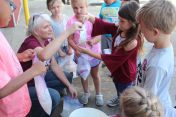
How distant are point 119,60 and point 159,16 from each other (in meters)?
Result: 0.88

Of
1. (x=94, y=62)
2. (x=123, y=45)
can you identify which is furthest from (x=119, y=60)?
(x=94, y=62)

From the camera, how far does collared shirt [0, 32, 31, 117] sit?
2.02 meters

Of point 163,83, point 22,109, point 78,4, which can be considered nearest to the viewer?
point 163,83

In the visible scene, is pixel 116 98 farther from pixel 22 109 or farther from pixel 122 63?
pixel 22 109

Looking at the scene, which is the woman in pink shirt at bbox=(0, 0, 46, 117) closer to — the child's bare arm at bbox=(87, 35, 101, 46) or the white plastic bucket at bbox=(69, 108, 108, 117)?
the white plastic bucket at bbox=(69, 108, 108, 117)

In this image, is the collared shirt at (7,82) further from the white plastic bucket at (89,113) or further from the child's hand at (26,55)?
the white plastic bucket at (89,113)

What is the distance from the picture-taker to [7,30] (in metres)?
5.71

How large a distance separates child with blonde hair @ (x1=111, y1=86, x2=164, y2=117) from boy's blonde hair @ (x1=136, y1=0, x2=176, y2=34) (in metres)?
0.54

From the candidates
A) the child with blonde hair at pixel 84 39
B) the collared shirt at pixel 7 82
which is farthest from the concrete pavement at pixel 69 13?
the collared shirt at pixel 7 82

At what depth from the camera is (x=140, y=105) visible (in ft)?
5.15

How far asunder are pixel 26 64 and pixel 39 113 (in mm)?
521

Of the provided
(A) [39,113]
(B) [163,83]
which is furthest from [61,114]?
(B) [163,83]

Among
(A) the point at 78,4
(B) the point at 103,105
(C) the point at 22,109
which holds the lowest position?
(B) the point at 103,105

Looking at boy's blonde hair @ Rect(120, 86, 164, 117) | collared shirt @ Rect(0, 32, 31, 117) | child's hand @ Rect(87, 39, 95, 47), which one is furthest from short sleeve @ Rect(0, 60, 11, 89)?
child's hand @ Rect(87, 39, 95, 47)
